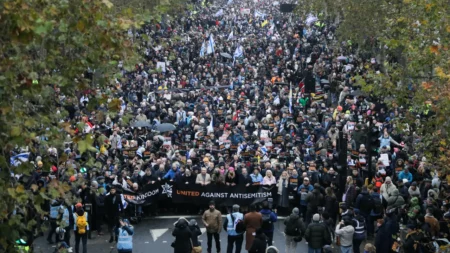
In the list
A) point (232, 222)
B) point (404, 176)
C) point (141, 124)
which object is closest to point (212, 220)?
point (232, 222)

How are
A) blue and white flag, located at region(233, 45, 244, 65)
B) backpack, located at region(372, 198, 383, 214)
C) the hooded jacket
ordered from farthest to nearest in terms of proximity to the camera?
blue and white flag, located at region(233, 45, 244, 65) < backpack, located at region(372, 198, 383, 214) < the hooded jacket

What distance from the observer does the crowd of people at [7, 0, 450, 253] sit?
16.5 metres

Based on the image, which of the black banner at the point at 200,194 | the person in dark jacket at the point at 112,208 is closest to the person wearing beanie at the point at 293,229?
the black banner at the point at 200,194

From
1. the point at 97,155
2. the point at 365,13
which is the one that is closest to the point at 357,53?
the point at 365,13

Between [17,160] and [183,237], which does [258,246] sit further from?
[17,160]

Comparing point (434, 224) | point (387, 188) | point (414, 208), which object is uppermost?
point (387, 188)

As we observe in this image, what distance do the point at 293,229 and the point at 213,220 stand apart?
1.84 metres

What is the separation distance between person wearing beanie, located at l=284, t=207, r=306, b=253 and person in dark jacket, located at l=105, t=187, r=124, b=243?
4556 millimetres

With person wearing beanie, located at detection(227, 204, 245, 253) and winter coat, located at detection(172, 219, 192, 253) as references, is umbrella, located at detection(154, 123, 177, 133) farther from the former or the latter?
winter coat, located at detection(172, 219, 192, 253)

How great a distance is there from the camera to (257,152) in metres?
24.7

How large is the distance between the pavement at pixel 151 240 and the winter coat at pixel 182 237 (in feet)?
7.77

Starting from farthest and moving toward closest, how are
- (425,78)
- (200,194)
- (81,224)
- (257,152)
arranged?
(257,152) → (200,194) → (425,78) → (81,224)

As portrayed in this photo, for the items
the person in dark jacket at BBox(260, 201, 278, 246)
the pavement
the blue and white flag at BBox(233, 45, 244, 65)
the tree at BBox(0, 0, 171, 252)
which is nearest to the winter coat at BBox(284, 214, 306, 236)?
the person in dark jacket at BBox(260, 201, 278, 246)

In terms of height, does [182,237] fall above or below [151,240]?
above
